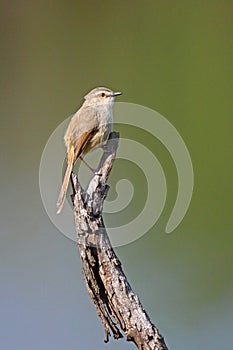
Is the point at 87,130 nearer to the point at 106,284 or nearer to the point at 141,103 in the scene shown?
the point at 106,284

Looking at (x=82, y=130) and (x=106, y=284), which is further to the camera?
(x=82, y=130)

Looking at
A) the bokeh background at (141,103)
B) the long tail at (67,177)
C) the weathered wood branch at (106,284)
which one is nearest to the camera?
the weathered wood branch at (106,284)

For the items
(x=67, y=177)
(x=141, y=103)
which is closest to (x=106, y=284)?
(x=67, y=177)

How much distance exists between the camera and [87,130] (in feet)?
3.32

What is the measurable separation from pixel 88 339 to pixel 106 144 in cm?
80

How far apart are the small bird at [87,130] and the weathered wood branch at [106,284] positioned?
111 mm

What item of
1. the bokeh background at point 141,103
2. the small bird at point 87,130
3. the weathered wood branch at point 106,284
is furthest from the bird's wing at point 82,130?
the bokeh background at point 141,103

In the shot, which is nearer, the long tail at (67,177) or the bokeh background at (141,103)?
the long tail at (67,177)

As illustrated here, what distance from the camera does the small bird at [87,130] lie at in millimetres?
1018

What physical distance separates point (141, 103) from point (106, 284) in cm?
87

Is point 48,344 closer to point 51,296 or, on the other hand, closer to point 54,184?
point 51,296

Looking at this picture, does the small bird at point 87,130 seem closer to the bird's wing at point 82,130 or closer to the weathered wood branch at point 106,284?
the bird's wing at point 82,130

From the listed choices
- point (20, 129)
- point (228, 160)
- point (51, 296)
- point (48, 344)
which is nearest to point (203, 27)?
point (228, 160)

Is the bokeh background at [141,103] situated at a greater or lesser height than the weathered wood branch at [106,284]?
greater
